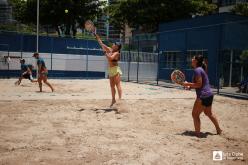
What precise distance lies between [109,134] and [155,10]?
32.6m

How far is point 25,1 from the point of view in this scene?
44.7 metres

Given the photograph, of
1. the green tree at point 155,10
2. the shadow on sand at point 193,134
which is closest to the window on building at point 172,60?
the green tree at point 155,10

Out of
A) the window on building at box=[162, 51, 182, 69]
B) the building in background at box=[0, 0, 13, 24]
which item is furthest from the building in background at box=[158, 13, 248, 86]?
the building in background at box=[0, 0, 13, 24]

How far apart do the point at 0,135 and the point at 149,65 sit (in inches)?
851

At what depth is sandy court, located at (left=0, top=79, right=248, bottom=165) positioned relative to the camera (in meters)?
5.61

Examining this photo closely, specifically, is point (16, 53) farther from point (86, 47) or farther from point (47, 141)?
point (47, 141)

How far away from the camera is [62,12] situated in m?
41.7

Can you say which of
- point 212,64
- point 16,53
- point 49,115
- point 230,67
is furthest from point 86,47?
point 49,115

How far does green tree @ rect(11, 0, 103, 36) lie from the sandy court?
3131 cm

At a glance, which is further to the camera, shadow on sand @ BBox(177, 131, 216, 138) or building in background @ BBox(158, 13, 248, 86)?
building in background @ BBox(158, 13, 248, 86)

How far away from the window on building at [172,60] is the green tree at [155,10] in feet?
34.0

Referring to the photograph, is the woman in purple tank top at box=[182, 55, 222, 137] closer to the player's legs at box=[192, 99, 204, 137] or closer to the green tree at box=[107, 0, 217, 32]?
the player's legs at box=[192, 99, 204, 137]

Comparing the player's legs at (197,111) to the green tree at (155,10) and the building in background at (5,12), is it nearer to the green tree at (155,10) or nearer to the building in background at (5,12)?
the green tree at (155,10)

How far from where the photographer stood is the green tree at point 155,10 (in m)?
38.7
